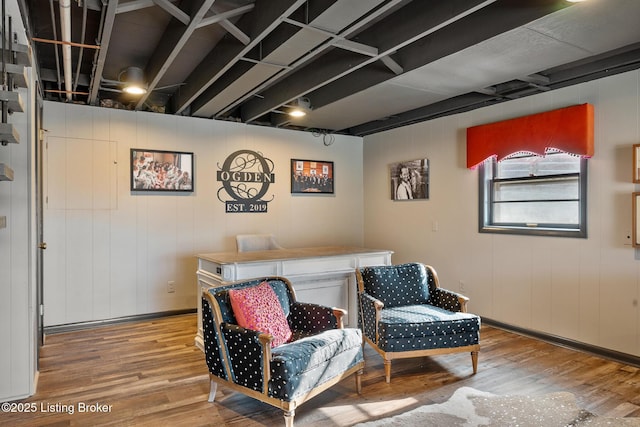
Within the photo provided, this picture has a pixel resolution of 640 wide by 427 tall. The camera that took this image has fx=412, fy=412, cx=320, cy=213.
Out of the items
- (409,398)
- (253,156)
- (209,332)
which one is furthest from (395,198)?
(209,332)

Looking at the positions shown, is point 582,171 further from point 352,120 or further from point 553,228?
point 352,120

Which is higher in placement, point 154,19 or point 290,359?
point 154,19

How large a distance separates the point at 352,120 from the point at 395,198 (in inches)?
50.3

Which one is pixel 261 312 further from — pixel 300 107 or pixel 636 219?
pixel 636 219

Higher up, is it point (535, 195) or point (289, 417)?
point (535, 195)

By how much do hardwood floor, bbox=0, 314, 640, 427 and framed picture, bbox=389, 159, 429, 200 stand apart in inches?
83.9

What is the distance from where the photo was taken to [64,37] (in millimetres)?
2752

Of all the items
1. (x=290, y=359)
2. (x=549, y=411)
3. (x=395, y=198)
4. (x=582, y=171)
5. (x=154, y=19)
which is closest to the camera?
(x=290, y=359)

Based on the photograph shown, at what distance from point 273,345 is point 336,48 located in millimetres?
2510

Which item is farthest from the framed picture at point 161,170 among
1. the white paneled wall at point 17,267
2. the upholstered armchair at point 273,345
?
the upholstered armchair at point 273,345

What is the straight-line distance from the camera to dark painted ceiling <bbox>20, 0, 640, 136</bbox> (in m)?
2.63

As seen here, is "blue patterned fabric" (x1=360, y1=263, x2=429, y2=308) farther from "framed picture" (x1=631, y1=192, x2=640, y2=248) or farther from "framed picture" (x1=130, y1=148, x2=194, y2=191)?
"framed picture" (x1=130, y1=148, x2=194, y2=191)

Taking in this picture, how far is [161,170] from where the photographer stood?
197 inches

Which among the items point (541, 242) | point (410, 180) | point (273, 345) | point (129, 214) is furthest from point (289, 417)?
point (410, 180)
